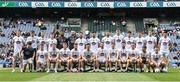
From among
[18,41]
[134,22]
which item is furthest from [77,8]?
[18,41]

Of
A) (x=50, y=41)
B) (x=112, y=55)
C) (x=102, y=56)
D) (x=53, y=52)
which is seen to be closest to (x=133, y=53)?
(x=112, y=55)

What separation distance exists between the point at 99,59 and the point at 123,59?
1.25 m

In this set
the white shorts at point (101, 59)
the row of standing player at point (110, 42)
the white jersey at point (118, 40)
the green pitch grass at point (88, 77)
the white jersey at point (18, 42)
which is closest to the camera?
the green pitch grass at point (88, 77)

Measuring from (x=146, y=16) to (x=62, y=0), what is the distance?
9.63m

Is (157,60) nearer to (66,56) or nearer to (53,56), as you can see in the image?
(66,56)

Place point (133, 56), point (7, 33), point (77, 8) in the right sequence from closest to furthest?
point (133, 56)
point (7, 33)
point (77, 8)

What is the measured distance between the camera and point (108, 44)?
2759cm

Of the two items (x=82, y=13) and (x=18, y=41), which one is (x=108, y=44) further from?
(x=82, y=13)

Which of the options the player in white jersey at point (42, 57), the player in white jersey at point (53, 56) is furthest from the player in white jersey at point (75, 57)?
the player in white jersey at point (42, 57)

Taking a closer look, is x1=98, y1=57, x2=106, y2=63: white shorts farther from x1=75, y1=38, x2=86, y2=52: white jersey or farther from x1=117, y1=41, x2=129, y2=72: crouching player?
x1=75, y1=38, x2=86, y2=52: white jersey

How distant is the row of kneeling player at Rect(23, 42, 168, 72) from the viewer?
26.7m

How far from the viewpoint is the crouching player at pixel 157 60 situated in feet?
87.6

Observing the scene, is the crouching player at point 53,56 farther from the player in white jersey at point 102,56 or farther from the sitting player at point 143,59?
the sitting player at point 143,59

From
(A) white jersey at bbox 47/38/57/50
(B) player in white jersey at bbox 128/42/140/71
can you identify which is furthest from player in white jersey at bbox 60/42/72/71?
(B) player in white jersey at bbox 128/42/140/71
